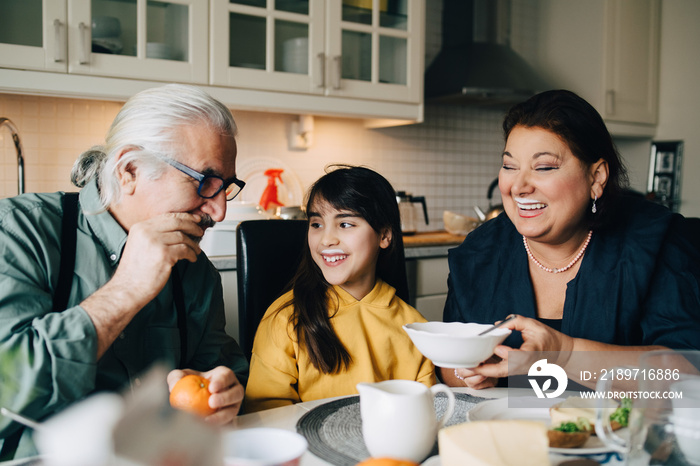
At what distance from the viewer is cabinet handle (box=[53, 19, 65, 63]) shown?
212 cm

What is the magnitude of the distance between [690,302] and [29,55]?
86.1 inches

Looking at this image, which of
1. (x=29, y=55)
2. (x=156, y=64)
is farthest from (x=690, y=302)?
(x=29, y=55)

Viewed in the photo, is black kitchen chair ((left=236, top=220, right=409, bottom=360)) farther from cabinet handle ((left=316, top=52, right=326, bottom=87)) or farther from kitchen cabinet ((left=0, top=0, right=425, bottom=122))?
cabinet handle ((left=316, top=52, right=326, bottom=87))

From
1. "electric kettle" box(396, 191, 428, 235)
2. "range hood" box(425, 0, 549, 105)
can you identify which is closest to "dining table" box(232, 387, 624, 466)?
"electric kettle" box(396, 191, 428, 235)

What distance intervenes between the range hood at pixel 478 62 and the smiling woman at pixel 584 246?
1.71 metres

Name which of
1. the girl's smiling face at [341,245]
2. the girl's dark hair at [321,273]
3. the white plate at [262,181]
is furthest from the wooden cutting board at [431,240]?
the girl's smiling face at [341,245]

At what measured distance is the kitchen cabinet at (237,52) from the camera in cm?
213

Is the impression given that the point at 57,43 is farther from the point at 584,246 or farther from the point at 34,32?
the point at 584,246

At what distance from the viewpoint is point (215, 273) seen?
143 cm

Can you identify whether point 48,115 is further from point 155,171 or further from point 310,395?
point 310,395

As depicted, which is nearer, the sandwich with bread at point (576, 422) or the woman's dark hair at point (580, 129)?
the sandwich with bread at point (576, 422)

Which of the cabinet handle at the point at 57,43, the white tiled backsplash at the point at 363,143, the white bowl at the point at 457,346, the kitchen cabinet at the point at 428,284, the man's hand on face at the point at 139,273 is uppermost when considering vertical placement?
the cabinet handle at the point at 57,43

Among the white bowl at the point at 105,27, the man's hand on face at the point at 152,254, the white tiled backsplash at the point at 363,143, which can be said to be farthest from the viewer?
the white tiled backsplash at the point at 363,143

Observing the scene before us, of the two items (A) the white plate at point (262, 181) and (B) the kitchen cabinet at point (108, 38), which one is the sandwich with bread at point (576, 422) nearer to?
(B) the kitchen cabinet at point (108, 38)
